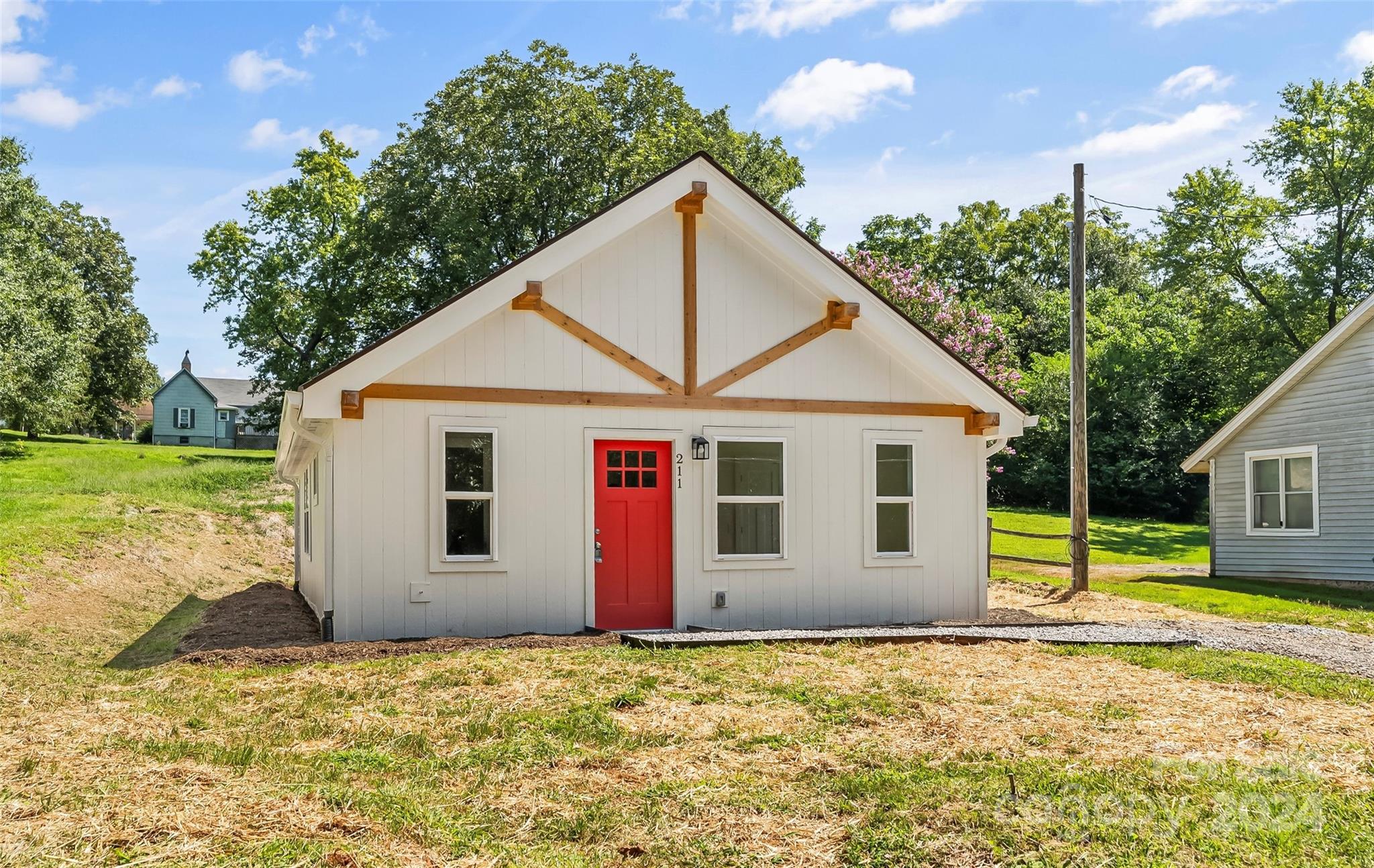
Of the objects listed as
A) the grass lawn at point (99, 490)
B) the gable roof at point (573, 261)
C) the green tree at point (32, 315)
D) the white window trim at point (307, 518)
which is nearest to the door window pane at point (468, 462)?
the gable roof at point (573, 261)

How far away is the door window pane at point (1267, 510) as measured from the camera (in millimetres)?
20359

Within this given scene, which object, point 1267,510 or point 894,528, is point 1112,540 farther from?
point 894,528

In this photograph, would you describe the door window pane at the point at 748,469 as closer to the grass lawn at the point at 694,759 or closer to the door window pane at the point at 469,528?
the door window pane at the point at 469,528

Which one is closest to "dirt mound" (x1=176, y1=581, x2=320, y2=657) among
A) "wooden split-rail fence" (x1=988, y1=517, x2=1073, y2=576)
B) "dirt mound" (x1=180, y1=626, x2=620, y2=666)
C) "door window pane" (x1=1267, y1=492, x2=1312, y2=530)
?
"dirt mound" (x1=180, y1=626, x2=620, y2=666)

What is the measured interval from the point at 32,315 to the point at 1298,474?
1237 inches

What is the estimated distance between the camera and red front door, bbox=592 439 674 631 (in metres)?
12.0

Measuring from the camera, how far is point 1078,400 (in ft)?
56.3

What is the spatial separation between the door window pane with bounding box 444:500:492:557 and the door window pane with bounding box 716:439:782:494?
8.80 feet

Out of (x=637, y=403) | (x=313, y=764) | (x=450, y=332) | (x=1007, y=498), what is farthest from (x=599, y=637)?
(x=1007, y=498)

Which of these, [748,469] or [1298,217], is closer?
[748,469]

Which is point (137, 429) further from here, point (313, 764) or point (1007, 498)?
point (313, 764)

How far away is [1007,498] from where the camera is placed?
1572 inches

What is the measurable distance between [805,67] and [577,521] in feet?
39.6

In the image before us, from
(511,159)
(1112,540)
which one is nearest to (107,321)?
(511,159)
